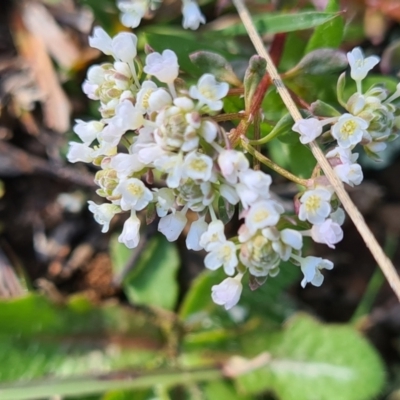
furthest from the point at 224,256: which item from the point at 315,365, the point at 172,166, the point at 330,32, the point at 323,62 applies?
the point at 315,365

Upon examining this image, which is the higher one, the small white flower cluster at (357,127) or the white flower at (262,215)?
the small white flower cluster at (357,127)

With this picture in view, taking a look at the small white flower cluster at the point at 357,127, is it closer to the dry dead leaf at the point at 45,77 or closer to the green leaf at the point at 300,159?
the green leaf at the point at 300,159

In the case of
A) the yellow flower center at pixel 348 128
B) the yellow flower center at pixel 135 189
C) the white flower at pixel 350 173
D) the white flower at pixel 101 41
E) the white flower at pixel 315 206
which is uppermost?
the white flower at pixel 101 41

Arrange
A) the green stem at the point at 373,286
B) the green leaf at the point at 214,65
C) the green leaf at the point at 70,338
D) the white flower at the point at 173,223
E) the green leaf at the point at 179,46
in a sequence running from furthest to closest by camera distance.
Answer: the green stem at the point at 373,286 < the green leaf at the point at 70,338 < the green leaf at the point at 179,46 < the green leaf at the point at 214,65 < the white flower at the point at 173,223

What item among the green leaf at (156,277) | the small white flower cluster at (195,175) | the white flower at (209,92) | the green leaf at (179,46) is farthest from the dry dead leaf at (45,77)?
the white flower at (209,92)

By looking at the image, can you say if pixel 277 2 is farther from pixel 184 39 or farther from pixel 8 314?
pixel 8 314

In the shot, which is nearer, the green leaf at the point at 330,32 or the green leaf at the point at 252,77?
the green leaf at the point at 252,77
